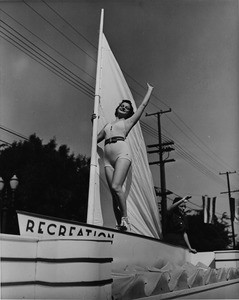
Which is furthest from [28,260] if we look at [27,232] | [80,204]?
[80,204]

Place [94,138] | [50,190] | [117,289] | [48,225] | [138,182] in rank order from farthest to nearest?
[50,190] → [138,182] → [94,138] → [48,225] → [117,289]

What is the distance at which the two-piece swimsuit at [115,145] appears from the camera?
3.95 metres

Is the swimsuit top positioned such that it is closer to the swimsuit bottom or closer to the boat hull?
the swimsuit bottom

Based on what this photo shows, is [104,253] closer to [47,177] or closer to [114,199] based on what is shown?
[114,199]

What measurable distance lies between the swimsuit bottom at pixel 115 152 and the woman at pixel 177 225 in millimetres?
1723

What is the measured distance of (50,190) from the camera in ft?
58.4

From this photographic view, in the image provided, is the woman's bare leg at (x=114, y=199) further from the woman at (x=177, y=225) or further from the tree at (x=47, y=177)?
the tree at (x=47, y=177)

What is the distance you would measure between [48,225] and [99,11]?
3340 mm

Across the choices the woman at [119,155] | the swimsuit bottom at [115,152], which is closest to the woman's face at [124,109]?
the woman at [119,155]

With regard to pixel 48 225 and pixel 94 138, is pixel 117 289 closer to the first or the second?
pixel 48 225

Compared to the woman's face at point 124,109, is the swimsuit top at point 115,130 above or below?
below

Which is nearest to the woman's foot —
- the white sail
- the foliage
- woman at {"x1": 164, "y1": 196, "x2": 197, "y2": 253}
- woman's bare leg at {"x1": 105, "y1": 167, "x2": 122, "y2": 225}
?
woman's bare leg at {"x1": 105, "y1": 167, "x2": 122, "y2": 225}

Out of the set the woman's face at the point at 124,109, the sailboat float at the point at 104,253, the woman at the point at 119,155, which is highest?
the woman's face at the point at 124,109

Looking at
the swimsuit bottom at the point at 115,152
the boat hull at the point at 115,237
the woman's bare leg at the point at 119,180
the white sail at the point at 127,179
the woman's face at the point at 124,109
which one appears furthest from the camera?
the woman's face at the point at 124,109
